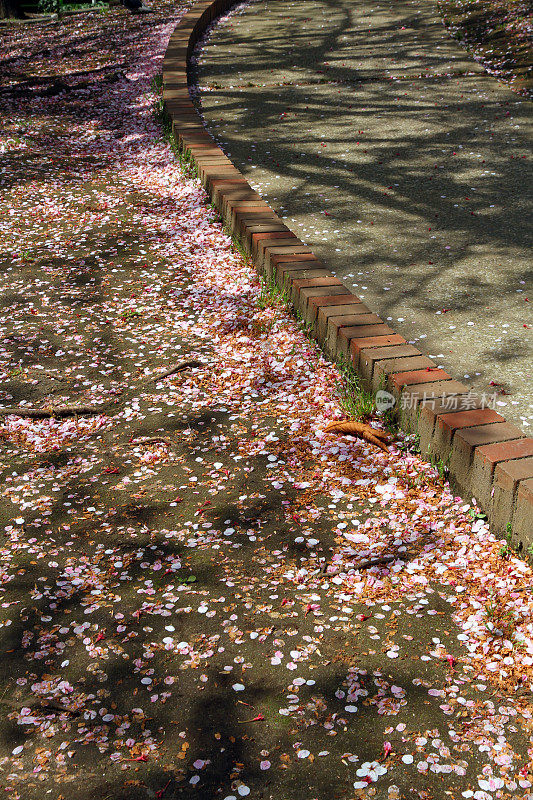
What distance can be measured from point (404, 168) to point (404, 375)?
302cm

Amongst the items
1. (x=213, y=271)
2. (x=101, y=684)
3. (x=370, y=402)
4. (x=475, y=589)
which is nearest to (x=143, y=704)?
(x=101, y=684)

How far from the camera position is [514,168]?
5.11m

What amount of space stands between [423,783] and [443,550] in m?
0.83

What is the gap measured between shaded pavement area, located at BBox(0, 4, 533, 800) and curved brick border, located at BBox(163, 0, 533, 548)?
5.0 inches

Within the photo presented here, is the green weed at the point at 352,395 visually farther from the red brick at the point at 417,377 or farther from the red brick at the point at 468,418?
the red brick at the point at 468,418

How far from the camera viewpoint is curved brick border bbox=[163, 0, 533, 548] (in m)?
2.33

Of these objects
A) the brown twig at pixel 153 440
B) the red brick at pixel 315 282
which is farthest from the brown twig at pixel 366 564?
the red brick at pixel 315 282

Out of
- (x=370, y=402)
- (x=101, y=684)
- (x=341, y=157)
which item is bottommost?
(x=101, y=684)

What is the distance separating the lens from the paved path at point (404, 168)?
349 cm

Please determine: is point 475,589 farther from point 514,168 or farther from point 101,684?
point 514,168

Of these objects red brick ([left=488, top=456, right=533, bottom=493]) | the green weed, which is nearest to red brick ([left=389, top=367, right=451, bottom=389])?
the green weed

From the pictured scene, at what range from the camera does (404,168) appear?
17.5 feet

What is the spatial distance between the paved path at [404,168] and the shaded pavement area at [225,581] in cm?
62

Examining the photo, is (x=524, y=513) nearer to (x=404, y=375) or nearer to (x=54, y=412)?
(x=404, y=375)
